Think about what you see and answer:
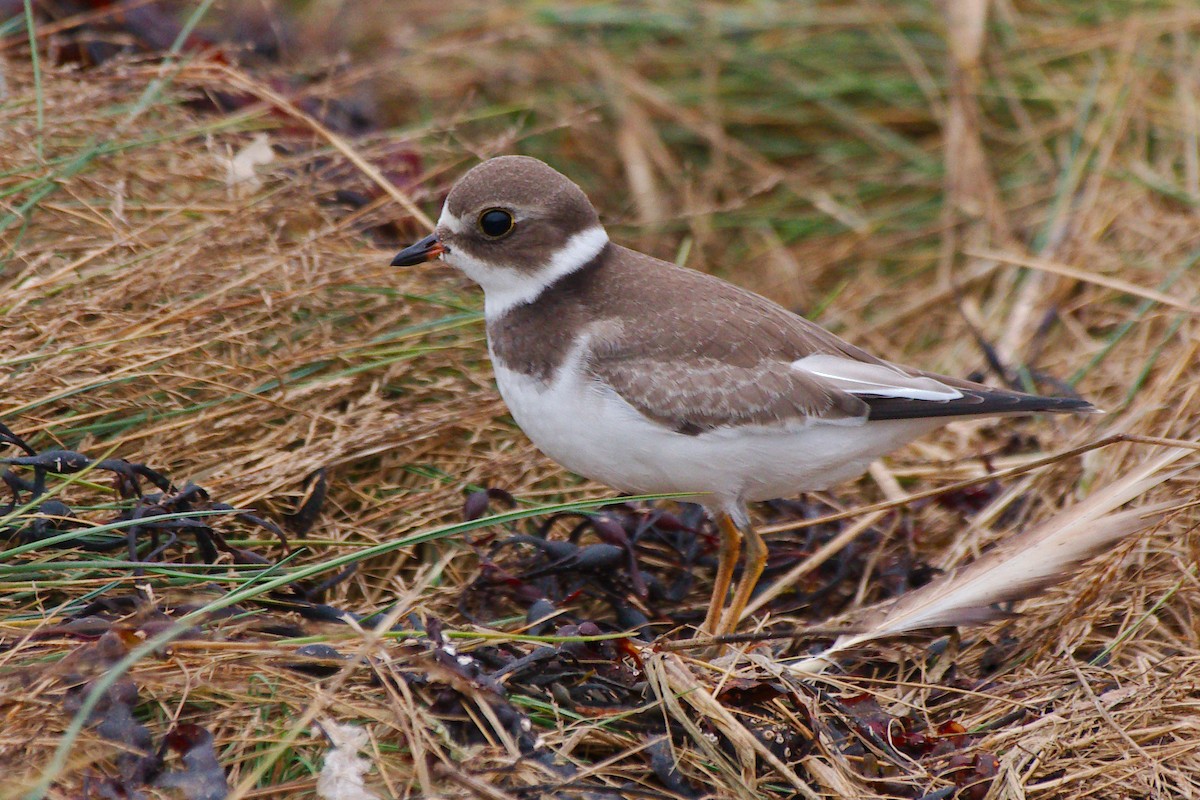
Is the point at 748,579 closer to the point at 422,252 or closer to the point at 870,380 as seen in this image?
the point at 870,380

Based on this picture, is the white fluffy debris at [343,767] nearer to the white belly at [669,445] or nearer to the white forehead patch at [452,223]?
the white belly at [669,445]

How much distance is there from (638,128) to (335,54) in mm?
1676

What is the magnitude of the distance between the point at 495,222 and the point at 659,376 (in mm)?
719

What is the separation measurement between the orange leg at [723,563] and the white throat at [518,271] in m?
0.92

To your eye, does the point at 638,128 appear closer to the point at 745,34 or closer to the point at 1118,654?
the point at 745,34

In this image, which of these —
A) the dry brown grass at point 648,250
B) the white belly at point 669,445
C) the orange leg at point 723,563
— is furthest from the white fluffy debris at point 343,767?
the orange leg at point 723,563

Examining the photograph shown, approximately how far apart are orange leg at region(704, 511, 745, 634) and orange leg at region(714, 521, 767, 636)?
3 centimetres

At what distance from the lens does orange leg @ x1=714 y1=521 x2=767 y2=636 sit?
12.4 ft

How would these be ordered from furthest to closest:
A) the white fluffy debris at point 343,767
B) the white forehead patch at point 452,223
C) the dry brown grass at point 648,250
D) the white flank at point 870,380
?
the white forehead patch at point 452,223 < the white flank at point 870,380 < the dry brown grass at point 648,250 < the white fluffy debris at point 343,767

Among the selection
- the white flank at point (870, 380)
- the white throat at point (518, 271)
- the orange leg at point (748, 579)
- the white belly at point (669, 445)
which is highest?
the white throat at point (518, 271)

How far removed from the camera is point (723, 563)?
3934 millimetres

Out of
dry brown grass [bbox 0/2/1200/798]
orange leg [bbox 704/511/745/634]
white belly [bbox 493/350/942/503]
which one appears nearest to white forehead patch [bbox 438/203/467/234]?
white belly [bbox 493/350/942/503]

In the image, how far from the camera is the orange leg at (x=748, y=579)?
3783 mm

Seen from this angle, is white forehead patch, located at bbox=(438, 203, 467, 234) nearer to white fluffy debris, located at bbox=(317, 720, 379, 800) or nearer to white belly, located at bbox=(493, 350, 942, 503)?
white belly, located at bbox=(493, 350, 942, 503)
